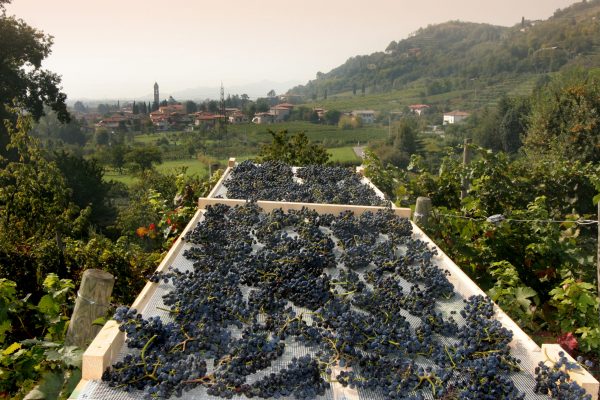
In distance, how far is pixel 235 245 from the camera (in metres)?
4.30

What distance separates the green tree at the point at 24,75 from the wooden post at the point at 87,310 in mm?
24017

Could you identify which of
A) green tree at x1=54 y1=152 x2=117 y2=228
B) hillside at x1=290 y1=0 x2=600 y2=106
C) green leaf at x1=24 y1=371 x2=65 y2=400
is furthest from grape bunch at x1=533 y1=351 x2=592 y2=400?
hillside at x1=290 y1=0 x2=600 y2=106

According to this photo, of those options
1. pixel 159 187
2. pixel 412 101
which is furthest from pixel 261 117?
pixel 159 187

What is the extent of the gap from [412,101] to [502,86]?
963 inches

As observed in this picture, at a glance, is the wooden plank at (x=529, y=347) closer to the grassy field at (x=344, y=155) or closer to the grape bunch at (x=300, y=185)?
the grape bunch at (x=300, y=185)

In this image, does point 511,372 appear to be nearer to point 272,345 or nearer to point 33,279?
point 272,345

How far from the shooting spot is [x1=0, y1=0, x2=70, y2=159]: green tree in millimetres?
23859

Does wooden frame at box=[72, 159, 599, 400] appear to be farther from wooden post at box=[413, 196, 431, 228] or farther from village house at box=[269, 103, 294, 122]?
village house at box=[269, 103, 294, 122]

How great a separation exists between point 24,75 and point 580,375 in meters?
29.9

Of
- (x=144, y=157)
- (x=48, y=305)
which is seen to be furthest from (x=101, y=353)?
(x=144, y=157)

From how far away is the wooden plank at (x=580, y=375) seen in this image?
7.85 ft

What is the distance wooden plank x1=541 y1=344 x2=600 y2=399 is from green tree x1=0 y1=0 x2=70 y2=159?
86.6ft

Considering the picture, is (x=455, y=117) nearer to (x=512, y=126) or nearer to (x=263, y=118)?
(x=512, y=126)

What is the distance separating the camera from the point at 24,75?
83.8ft
